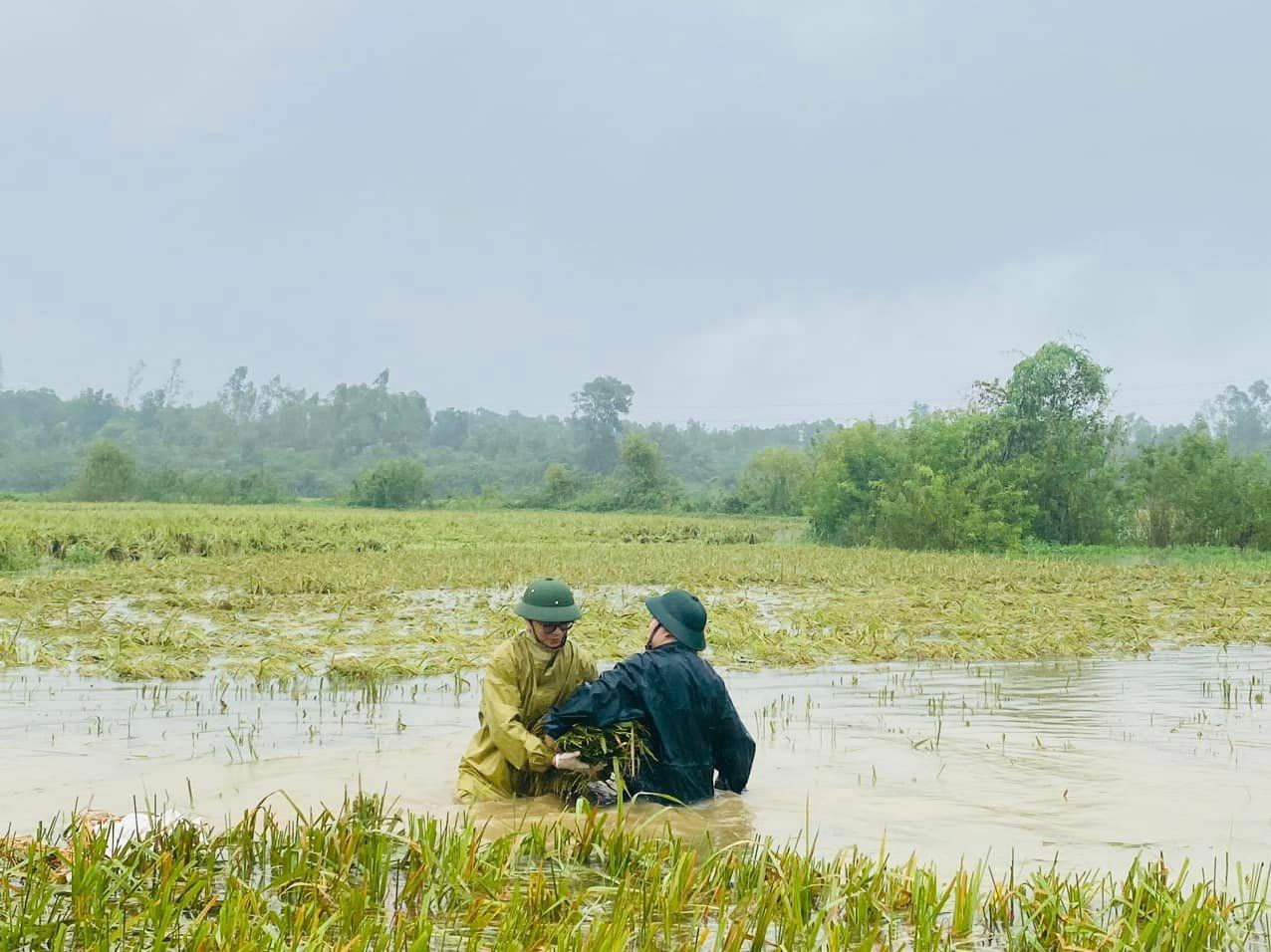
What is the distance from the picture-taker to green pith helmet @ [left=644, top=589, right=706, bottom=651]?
5.03 m

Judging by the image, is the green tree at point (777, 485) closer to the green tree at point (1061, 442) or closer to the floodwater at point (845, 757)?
the green tree at point (1061, 442)

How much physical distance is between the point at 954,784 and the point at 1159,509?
26970 millimetres

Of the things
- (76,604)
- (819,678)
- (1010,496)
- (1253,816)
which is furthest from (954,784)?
(1010,496)

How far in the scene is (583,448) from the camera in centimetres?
10081

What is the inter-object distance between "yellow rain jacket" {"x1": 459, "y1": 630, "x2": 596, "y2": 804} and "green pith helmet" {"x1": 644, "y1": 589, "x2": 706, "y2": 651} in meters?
0.66

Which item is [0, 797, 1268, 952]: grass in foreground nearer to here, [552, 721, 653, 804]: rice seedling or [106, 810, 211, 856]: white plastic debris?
[106, 810, 211, 856]: white plastic debris

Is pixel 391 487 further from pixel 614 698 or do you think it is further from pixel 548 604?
pixel 614 698

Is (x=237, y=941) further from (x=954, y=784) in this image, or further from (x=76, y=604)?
(x=76, y=604)

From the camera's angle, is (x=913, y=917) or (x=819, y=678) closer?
(x=913, y=917)

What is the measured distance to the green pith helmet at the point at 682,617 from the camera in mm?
5031

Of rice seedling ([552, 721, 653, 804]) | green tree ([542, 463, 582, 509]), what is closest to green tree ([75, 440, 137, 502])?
green tree ([542, 463, 582, 509])

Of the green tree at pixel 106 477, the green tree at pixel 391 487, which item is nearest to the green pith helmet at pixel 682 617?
the green tree at pixel 391 487

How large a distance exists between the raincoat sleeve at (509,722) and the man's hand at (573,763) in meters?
0.15

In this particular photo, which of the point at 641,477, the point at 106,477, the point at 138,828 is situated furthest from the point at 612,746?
the point at 106,477
